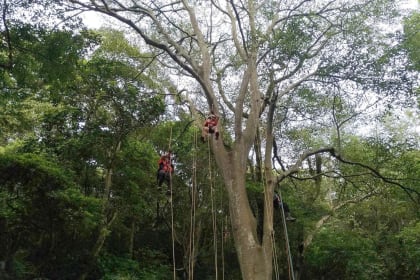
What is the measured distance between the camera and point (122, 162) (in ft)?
28.2

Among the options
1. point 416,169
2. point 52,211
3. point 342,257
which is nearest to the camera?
point 52,211

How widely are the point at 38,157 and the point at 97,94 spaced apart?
6.49ft

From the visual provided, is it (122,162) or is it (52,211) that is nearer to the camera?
(52,211)

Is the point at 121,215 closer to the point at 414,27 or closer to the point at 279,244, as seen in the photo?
the point at 279,244

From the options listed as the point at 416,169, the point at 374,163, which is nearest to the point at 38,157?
the point at 374,163

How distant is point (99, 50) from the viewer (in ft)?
28.4

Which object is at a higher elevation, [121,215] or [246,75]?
[246,75]

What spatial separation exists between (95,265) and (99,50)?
181 inches

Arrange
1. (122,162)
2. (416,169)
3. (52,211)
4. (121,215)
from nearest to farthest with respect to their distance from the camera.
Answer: (52,211) < (416,169) < (122,162) < (121,215)

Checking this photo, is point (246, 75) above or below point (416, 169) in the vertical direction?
above

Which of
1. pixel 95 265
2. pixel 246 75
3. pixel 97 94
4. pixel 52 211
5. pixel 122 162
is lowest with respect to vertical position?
pixel 95 265

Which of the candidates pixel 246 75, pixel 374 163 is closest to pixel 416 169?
pixel 374 163

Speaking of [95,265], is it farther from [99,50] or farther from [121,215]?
[99,50]

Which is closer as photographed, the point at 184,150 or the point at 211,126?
the point at 211,126
